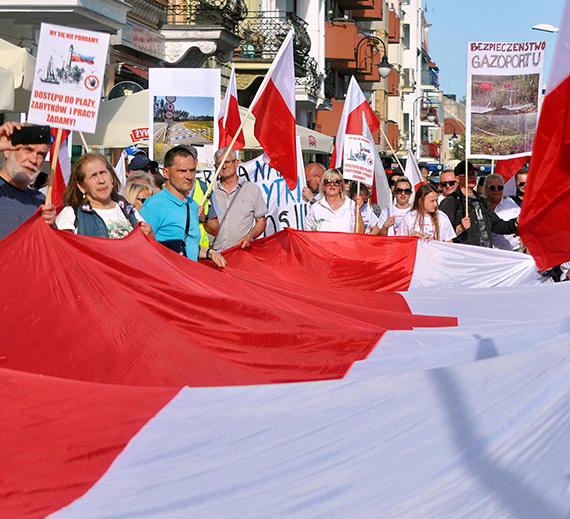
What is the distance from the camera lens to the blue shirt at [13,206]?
6289 millimetres

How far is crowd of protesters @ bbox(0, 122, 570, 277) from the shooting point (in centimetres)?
643

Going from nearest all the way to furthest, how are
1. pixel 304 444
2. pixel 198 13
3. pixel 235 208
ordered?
pixel 304 444 → pixel 235 208 → pixel 198 13

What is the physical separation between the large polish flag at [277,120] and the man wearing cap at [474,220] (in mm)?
1520

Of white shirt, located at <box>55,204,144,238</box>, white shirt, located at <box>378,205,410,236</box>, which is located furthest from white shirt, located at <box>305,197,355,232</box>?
white shirt, located at <box>55,204,144,238</box>

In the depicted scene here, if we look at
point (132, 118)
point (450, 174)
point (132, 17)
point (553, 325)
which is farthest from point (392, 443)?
point (132, 17)

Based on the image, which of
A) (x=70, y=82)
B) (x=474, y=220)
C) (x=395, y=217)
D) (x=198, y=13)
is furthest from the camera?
(x=198, y=13)

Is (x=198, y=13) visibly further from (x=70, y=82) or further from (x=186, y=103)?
(x=70, y=82)

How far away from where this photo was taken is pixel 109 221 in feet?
22.9

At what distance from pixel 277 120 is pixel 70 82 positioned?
4.44 metres

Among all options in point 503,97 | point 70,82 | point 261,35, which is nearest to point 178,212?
point 70,82

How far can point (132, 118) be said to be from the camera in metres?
14.3

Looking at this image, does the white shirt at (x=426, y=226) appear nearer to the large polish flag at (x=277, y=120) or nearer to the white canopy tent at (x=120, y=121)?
the large polish flag at (x=277, y=120)

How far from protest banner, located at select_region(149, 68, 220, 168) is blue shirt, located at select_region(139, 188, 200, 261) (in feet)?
13.4

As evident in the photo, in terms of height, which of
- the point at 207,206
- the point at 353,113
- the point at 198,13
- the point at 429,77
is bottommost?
the point at 207,206
